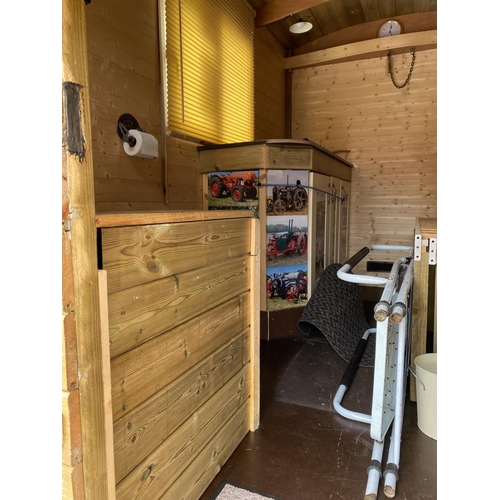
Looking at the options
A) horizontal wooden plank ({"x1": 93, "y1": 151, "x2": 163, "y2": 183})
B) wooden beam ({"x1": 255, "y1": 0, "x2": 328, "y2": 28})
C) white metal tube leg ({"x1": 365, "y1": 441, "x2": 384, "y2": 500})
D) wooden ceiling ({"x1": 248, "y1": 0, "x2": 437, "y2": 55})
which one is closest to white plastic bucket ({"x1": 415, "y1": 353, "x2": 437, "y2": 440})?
white metal tube leg ({"x1": 365, "y1": 441, "x2": 384, "y2": 500})

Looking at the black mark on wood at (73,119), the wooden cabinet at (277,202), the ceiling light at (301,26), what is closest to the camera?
the black mark on wood at (73,119)

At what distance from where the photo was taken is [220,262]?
166 centimetres

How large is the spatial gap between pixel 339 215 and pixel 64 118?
4.27 meters

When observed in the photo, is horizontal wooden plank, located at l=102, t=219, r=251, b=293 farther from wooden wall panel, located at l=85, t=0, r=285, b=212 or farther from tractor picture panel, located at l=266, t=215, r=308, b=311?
tractor picture panel, located at l=266, t=215, r=308, b=311

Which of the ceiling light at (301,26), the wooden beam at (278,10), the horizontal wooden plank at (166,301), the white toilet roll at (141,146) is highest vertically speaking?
the wooden beam at (278,10)

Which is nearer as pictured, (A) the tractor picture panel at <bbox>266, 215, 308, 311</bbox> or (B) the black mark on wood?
(B) the black mark on wood

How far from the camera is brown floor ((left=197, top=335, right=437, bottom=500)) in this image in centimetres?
166

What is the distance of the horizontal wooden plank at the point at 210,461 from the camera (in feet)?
4.71

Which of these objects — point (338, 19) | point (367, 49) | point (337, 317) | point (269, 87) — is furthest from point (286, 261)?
point (338, 19)

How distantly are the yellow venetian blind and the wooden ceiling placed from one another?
1.07 feet

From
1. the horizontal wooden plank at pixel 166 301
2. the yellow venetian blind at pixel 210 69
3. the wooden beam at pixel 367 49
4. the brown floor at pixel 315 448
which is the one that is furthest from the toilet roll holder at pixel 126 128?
the wooden beam at pixel 367 49

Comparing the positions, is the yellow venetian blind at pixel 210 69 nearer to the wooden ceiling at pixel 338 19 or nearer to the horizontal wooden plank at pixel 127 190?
the wooden ceiling at pixel 338 19

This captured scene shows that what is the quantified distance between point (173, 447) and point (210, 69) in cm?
315

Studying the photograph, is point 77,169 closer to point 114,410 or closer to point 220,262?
point 114,410
